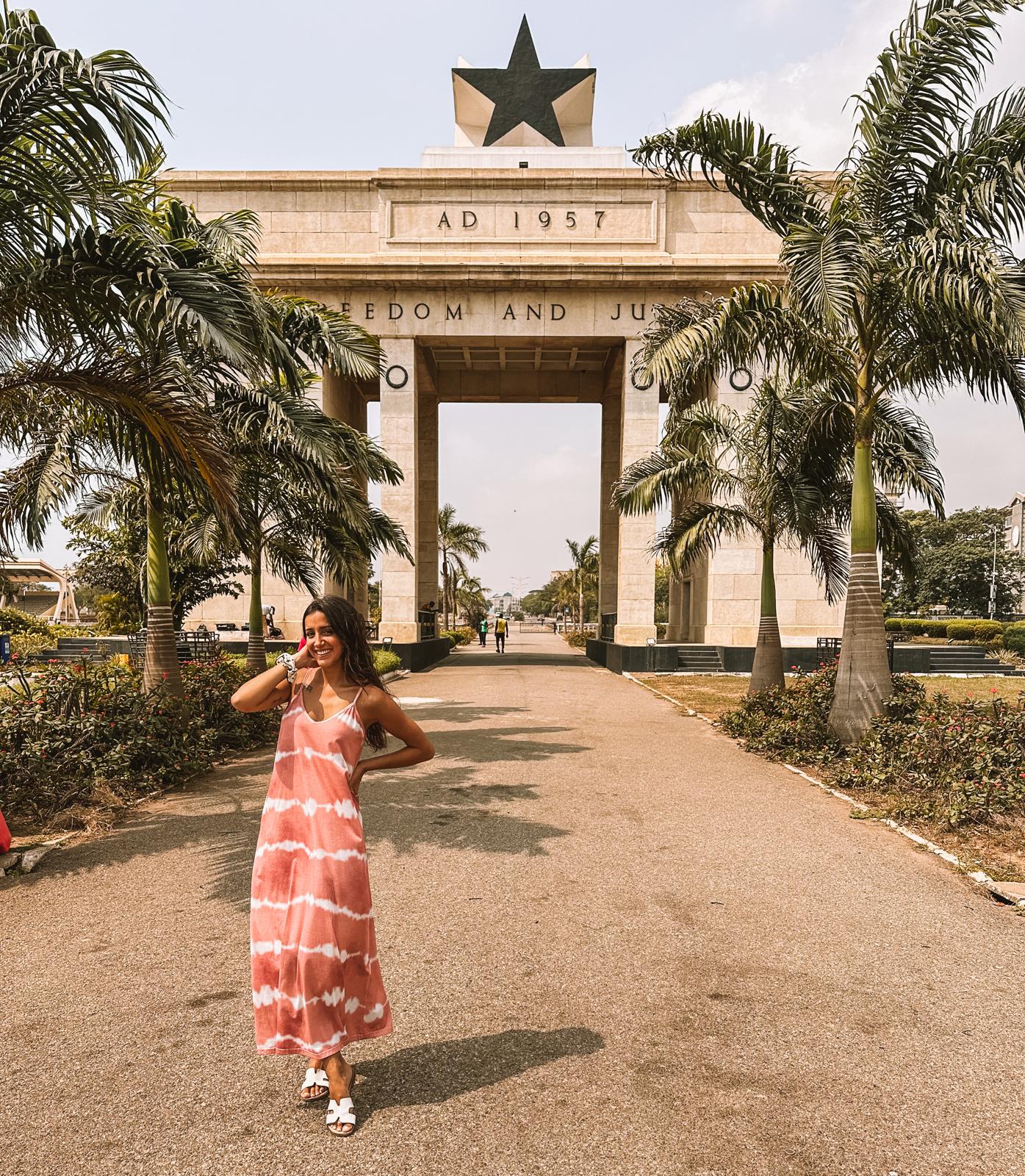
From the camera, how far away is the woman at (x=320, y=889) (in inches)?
124

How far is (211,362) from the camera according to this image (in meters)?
9.71

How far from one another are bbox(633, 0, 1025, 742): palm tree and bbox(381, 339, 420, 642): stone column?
19.0m

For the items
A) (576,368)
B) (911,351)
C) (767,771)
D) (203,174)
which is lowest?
(767,771)

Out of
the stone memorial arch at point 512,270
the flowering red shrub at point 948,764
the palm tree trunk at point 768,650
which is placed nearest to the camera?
the flowering red shrub at point 948,764

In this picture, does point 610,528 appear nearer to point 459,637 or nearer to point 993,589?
point 459,637

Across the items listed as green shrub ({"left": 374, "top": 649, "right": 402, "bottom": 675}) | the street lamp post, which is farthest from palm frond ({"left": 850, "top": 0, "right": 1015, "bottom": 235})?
the street lamp post

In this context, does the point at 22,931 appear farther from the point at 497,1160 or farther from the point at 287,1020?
the point at 497,1160

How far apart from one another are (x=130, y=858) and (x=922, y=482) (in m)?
11.7

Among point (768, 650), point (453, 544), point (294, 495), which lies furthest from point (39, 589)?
point (768, 650)

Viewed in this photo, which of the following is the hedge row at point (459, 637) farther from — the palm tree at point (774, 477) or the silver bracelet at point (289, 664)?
the silver bracelet at point (289, 664)

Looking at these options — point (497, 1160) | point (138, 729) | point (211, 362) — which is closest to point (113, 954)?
point (497, 1160)

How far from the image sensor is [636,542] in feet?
98.3

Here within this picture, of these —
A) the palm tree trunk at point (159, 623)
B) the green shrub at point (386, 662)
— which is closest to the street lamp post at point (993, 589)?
the green shrub at point (386, 662)

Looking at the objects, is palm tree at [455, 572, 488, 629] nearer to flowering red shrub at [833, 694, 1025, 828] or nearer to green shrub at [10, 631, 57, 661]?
green shrub at [10, 631, 57, 661]
